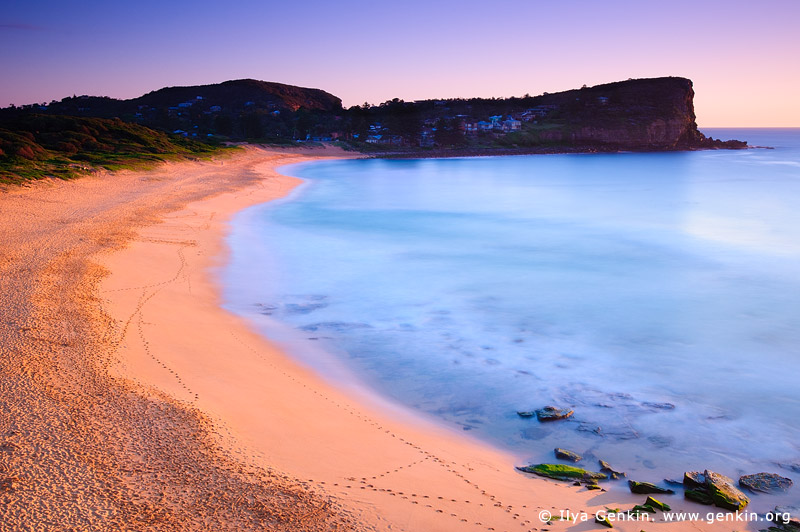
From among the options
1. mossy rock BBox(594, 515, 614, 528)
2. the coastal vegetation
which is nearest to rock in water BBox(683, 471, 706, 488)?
mossy rock BBox(594, 515, 614, 528)

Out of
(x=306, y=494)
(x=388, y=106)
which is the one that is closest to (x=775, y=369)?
(x=306, y=494)

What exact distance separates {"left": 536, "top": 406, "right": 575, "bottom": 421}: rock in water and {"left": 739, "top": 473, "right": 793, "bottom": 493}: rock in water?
2.18 metres

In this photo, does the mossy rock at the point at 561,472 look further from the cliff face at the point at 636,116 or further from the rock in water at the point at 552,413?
the cliff face at the point at 636,116

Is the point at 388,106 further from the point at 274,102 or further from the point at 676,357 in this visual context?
the point at 676,357

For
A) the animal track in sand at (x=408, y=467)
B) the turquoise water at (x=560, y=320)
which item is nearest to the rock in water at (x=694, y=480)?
the turquoise water at (x=560, y=320)

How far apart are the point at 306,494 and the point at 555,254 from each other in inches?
694

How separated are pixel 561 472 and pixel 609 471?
0.61 meters

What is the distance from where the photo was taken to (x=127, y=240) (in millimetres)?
16188

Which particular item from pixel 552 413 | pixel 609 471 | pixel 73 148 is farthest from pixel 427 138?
pixel 609 471

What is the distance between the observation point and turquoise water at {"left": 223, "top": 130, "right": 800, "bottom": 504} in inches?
302

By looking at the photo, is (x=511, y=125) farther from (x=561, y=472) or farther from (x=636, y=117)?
(x=561, y=472)

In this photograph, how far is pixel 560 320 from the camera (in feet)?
42.1

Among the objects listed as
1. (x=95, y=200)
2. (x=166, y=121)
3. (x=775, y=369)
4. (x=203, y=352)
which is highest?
(x=166, y=121)

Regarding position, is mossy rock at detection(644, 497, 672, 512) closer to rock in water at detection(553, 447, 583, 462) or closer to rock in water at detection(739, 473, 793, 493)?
rock in water at detection(553, 447, 583, 462)
